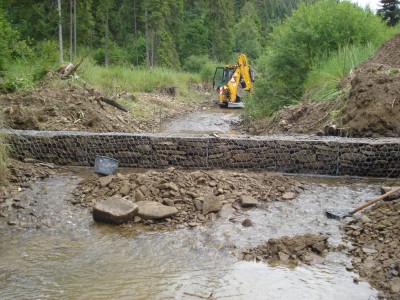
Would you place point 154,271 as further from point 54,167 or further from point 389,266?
point 54,167

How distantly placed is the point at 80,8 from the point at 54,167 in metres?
23.1

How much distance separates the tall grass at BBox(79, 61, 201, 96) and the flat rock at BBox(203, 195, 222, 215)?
29.4 feet

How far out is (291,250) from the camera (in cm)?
409

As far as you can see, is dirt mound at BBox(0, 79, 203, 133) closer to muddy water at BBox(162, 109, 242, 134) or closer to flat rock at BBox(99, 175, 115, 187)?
muddy water at BBox(162, 109, 242, 134)

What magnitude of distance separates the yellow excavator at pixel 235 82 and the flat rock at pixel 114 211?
12.5 m

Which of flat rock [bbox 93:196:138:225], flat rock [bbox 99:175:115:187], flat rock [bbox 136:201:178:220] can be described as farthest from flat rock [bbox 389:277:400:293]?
flat rock [bbox 99:175:115:187]

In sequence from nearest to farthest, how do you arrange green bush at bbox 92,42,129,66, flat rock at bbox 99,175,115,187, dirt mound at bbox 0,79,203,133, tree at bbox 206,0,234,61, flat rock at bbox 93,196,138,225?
flat rock at bbox 93,196,138,225 < flat rock at bbox 99,175,115,187 < dirt mound at bbox 0,79,203,133 < green bush at bbox 92,42,129,66 < tree at bbox 206,0,234,61

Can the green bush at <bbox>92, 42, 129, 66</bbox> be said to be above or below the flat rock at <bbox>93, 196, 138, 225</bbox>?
above

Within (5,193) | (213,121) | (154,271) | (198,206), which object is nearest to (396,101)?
(198,206)

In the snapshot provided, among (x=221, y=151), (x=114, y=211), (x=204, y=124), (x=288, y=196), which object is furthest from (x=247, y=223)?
(x=204, y=124)

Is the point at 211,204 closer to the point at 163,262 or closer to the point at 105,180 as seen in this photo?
the point at 163,262

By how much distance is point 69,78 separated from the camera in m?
11.1

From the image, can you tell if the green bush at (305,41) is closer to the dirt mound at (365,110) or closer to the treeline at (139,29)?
the dirt mound at (365,110)

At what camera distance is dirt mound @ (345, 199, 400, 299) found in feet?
11.5
